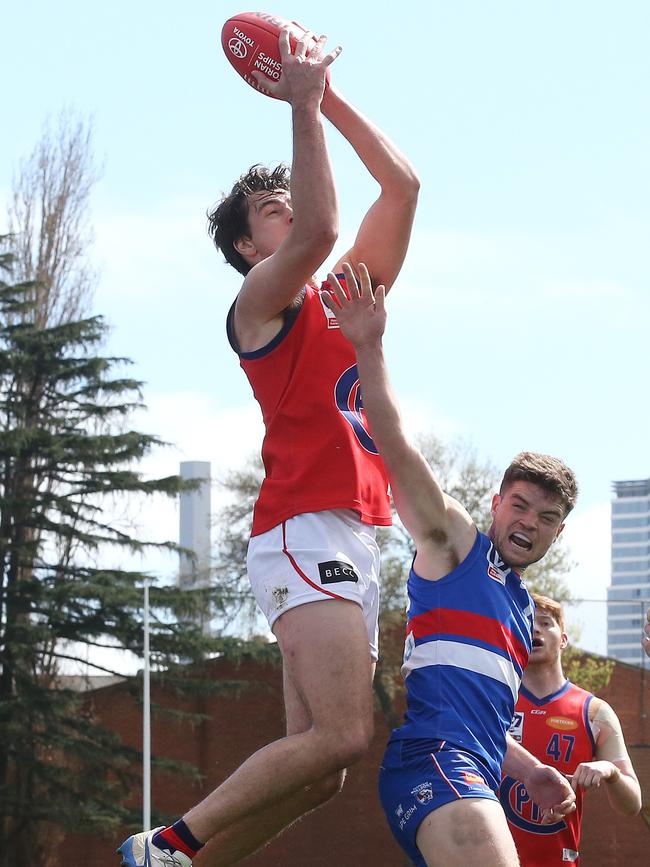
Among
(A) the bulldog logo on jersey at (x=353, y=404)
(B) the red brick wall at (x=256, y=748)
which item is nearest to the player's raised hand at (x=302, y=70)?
(A) the bulldog logo on jersey at (x=353, y=404)

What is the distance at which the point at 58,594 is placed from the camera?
33844 millimetres

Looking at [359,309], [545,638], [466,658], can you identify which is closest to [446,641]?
[466,658]

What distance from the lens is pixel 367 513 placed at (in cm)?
532

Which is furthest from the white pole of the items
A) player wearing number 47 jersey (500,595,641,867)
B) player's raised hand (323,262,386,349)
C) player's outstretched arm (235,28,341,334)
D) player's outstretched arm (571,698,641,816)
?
player's raised hand (323,262,386,349)

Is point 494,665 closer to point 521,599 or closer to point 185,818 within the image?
point 521,599

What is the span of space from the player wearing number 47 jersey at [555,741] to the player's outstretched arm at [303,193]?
2.98 m

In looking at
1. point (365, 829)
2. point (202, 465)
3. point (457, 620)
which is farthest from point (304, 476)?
point (202, 465)

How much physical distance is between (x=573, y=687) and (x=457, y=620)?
3.25 m

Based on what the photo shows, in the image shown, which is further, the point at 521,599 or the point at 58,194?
the point at 58,194

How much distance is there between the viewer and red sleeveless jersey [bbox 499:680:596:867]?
23.2ft

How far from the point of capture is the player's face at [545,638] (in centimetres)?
777

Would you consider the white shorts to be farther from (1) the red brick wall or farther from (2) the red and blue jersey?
(1) the red brick wall

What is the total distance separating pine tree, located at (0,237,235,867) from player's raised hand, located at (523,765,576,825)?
93.6 feet

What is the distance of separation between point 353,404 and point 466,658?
1.13 metres
